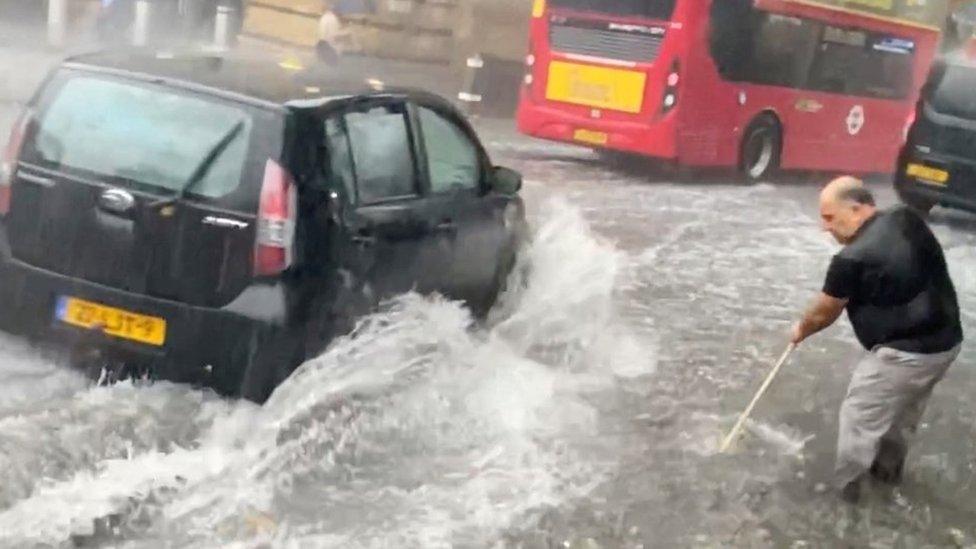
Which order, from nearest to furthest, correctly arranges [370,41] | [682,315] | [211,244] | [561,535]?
[561,535]
[211,244]
[682,315]
[370,41]

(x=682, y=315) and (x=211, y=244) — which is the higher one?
(x=211, y=244)

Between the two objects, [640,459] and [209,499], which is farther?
[640,459]

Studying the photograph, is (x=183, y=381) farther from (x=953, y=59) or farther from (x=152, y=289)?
(x=953, y=59)

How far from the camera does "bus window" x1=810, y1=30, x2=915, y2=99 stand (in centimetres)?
2030

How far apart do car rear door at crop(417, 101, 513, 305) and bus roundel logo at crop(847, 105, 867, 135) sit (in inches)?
536

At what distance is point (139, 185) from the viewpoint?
6367 mm

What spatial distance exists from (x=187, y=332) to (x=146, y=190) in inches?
25.5

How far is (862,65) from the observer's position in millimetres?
20984

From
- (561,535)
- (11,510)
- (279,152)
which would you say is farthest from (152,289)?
(561,535)

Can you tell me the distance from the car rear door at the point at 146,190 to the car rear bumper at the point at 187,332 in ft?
0.16

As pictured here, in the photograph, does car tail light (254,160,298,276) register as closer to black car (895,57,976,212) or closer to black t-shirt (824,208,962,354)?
black t-shirt (824,208,962,354)

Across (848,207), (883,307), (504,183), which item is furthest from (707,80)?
(883,307)

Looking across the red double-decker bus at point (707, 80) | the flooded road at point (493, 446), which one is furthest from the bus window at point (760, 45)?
the flooded road at point (493, 446)

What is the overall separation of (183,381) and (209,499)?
843 mm
